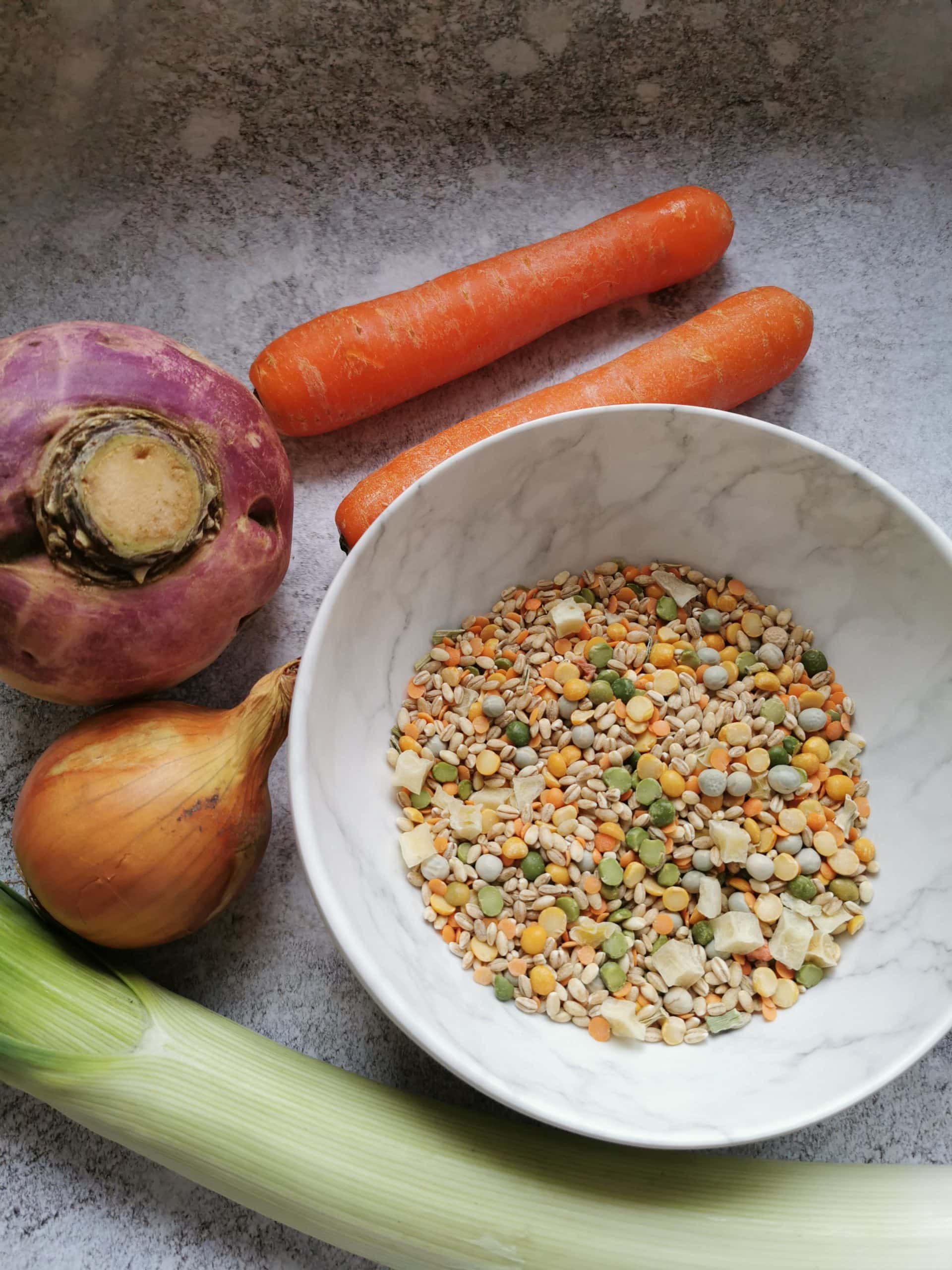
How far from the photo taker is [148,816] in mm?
1075

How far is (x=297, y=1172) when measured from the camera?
1.06 m

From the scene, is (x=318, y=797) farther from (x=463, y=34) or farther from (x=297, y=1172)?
(x=463, y=34)

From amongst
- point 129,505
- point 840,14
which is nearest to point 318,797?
point 129,505

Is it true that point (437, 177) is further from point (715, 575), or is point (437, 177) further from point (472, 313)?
point (715, 575)

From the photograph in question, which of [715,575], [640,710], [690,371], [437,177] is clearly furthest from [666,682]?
[437,177]

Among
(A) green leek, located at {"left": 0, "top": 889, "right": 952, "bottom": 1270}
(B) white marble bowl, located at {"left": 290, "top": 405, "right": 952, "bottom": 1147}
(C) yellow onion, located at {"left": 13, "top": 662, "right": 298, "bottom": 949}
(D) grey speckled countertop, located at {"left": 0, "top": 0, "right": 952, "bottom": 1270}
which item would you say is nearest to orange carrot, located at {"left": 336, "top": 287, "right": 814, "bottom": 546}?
(D) grey speckled countertop, located at {"left": 0, "top": 0, "right": 952, "bottom": 1270}

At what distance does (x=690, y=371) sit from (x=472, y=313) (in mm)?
311

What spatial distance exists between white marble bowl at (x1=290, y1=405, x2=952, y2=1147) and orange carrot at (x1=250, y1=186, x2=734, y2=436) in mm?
298

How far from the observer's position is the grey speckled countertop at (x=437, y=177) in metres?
1.33

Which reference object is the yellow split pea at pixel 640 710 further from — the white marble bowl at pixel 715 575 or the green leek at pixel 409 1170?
the green leek at pixel 409 1170

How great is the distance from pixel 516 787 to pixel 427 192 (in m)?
0.87

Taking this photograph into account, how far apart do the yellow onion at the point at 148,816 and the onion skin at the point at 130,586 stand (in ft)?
0.21

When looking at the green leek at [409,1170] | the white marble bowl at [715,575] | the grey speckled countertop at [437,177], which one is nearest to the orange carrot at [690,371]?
the grey speckled countertop at [437,177]

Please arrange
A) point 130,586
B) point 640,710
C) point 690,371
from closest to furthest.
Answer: point 130,586, point 640,710, point 690,371
